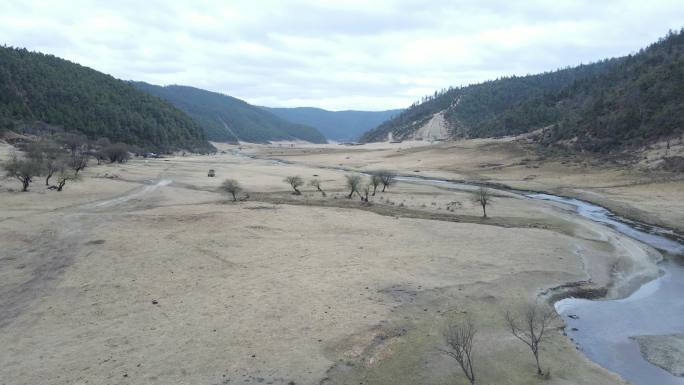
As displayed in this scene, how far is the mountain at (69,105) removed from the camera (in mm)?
146150

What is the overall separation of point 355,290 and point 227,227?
1950 cm

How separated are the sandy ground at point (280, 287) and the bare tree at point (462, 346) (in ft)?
1.85

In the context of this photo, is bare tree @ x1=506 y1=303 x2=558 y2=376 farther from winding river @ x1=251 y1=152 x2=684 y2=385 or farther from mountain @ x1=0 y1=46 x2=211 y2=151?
mountain @ x1=0 y1=46 x2=211 y2=151

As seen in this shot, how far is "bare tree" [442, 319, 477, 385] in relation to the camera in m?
17.8

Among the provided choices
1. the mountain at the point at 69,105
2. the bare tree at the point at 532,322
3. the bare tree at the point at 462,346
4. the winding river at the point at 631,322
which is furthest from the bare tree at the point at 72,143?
the winding river at the point at 631,322

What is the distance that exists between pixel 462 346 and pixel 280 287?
43.8 ft

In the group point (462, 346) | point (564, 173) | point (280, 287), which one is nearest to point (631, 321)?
point (462, 346)

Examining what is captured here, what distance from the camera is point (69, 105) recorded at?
158 metres

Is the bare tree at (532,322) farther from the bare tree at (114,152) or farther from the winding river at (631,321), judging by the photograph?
the bare tree at (114,152)

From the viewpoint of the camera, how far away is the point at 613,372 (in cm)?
2031

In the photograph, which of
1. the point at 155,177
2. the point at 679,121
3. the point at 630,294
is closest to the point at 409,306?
the point at 630,294

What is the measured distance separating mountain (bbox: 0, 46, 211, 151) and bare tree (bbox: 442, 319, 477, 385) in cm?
14207

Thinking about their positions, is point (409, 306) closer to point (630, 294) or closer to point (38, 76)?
point (630, 294)

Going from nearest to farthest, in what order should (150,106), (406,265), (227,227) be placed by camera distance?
1. (406,265)
2. (227,227)
3. (150,106)
